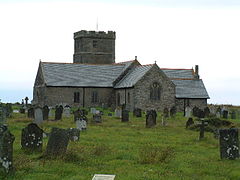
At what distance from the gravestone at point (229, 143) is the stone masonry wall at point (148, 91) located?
32.7 metres

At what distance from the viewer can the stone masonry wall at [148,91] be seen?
45969mm

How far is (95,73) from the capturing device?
174 feet

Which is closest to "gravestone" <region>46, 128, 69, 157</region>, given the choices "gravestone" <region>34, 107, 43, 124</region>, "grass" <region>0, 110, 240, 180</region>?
"grass" <region>0, 110, 240, 180</region>

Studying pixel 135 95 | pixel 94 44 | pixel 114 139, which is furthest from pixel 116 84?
pixel 114 139

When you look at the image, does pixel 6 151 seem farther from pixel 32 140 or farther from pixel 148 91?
pixel 148 91

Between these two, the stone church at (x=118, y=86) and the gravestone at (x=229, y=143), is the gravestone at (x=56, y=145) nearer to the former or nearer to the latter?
the gravestone at (x=229, y=143)

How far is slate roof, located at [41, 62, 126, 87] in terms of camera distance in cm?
5047

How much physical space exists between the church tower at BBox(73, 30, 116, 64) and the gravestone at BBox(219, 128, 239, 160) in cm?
5618

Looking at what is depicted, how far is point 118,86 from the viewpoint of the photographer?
164ft

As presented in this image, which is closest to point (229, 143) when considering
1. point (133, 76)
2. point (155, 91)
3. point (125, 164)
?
point (125, 164)

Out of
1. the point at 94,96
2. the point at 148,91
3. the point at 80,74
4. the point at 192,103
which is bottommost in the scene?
the point at 192,103

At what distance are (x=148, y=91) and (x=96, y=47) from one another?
2388cm

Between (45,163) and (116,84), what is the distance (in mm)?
40051

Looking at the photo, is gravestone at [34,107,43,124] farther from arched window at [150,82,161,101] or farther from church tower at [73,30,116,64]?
church tower at [73,30,116,64]
